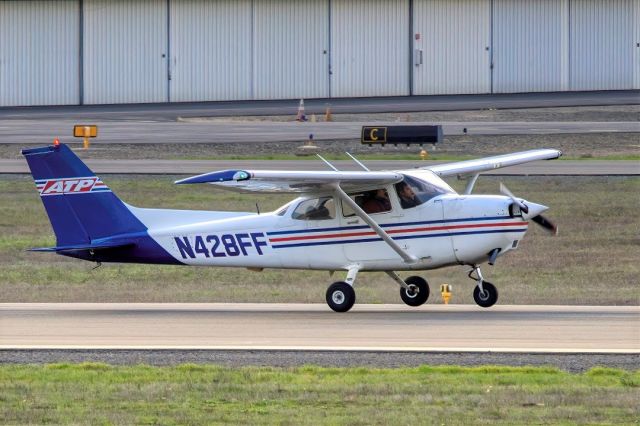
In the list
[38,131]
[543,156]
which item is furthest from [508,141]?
[543,156]

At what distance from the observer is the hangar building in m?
58.6

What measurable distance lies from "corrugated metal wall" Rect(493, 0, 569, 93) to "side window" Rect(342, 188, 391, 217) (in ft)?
142

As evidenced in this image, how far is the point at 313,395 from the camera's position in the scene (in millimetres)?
11180

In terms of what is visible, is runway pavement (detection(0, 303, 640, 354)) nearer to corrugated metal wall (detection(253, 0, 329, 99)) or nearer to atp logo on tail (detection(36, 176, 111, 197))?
atp logo on tail (detection(36, 176, 111, 197))

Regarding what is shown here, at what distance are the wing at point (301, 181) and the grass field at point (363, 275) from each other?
9.55 feet

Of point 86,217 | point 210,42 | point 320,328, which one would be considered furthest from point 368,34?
point 320,328

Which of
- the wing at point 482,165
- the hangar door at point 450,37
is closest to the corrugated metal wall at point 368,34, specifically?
the hangar door at point 450,37

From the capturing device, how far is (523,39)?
60.0 m

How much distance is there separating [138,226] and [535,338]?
6590 mm

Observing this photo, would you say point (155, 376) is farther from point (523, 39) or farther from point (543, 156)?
point (523, 39)

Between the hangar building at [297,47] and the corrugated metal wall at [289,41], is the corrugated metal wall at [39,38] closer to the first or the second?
the hangar building at [297,47]

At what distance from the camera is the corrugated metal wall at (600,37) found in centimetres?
5991

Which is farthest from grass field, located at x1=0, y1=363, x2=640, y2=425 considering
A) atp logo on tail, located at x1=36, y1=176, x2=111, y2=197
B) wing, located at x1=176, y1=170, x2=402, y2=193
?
atp logo on tail, located at x1=36, y1=176, x2=111, y2=197

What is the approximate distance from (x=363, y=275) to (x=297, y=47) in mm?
37210
